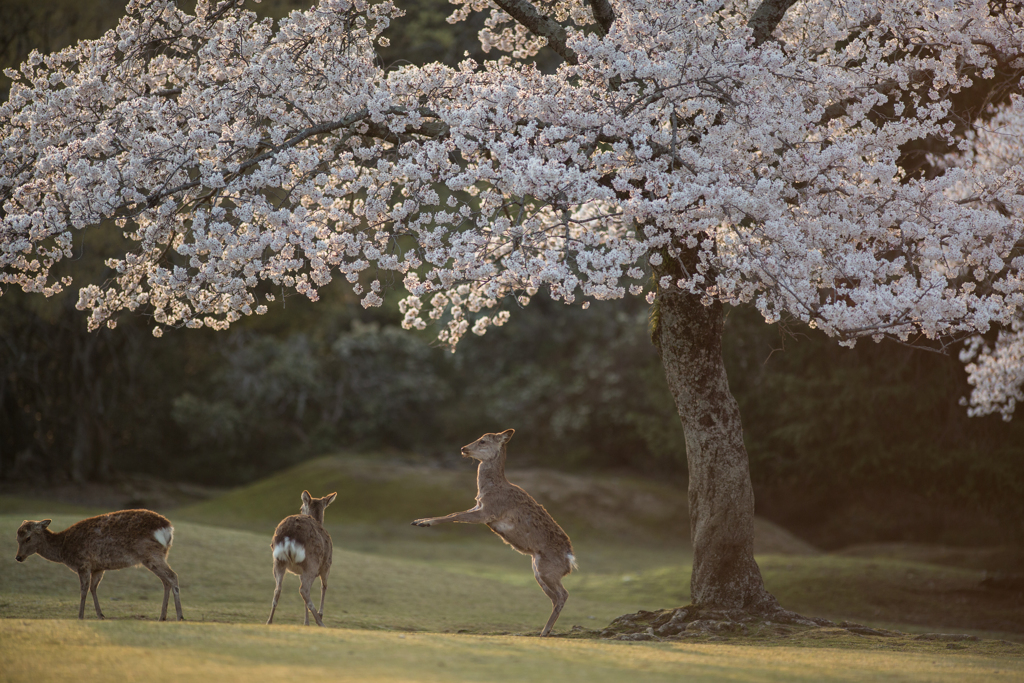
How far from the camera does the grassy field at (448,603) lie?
5.60 metres

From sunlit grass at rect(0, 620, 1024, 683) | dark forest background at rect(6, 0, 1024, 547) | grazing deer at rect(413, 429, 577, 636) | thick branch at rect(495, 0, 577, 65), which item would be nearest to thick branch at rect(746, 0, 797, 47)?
thick branch at rect(495, 0, 577, 65)

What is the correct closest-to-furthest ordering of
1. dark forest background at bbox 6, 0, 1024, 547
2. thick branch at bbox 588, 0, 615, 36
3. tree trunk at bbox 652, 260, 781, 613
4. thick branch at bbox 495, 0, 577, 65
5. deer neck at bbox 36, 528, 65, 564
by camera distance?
1. deer neck at bbox 36, 528, 65, 564
2. tree trunk at bbox 652, 260, 781, 613
3. thick branch at bbox 588, 0, 615, 36
4. thick branch at bbox 495, 0, 577, 65
5. dark forest background at bbox 6, 0, 1024, 547

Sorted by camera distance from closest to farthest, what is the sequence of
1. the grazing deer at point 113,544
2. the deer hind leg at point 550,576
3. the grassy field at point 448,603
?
the grassy field at point 448,603 < the grazing deer at point 113,544 < the deer hind leg at point 550,576

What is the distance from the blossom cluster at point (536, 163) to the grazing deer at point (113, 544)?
2.65m

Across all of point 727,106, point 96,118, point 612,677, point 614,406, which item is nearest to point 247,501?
point 614,406

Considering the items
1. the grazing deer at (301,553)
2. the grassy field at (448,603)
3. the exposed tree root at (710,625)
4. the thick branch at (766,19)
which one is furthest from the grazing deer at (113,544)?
the thick branch at (766,19)

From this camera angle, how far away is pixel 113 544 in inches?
320

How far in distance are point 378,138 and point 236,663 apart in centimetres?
677

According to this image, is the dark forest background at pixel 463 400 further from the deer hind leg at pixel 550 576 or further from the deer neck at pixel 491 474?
the deer hind leg at pixel 550 576

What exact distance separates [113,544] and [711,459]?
6.40 m

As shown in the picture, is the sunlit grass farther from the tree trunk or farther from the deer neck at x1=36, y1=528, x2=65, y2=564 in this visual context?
the tree trunk

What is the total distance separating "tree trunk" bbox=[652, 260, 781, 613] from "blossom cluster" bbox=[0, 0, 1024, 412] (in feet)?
2.09

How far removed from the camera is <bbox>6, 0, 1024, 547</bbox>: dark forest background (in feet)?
55.1

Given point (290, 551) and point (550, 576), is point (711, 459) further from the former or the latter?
point (290, 551)
